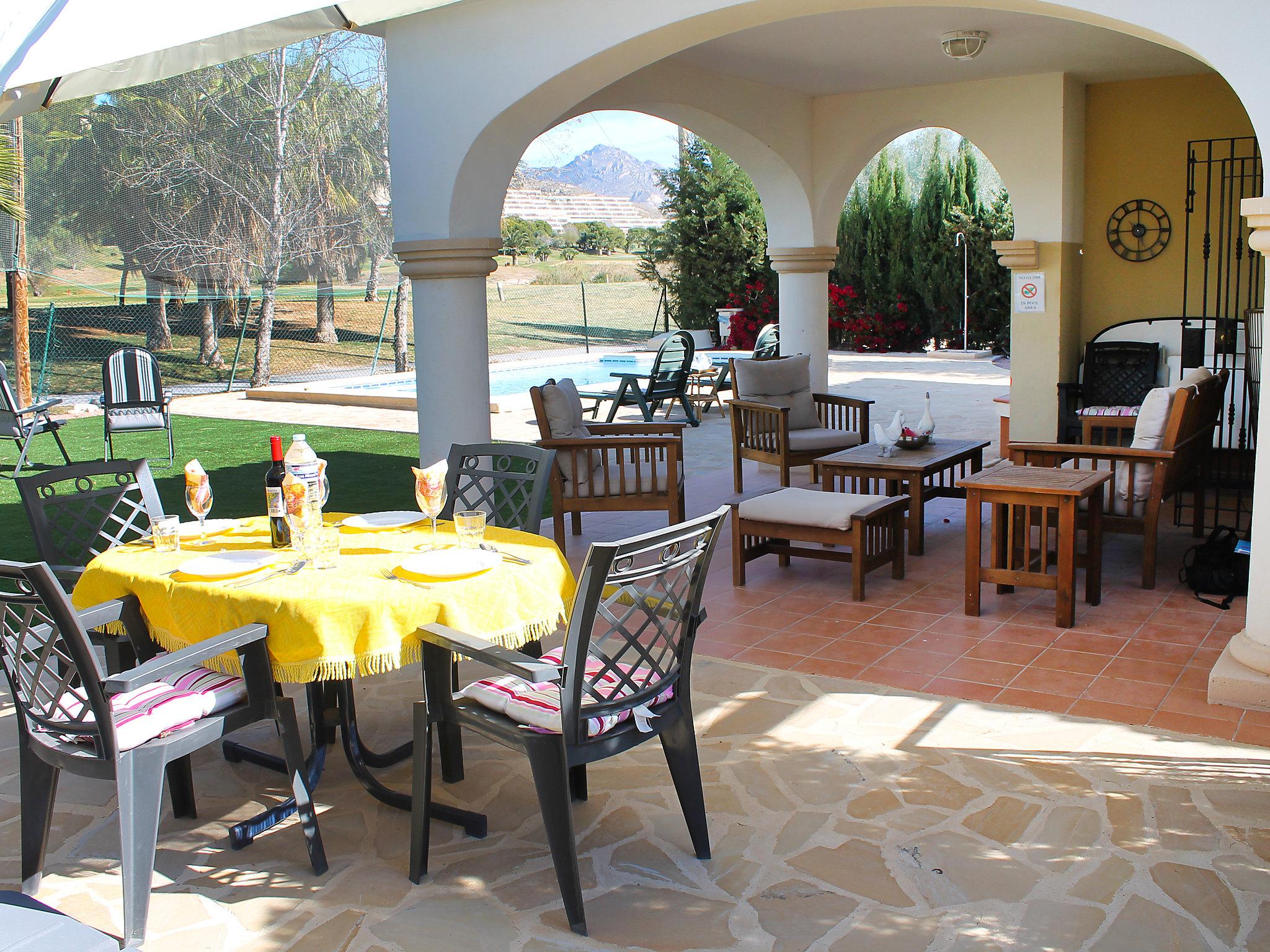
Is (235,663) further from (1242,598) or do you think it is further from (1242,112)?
(1242,112)

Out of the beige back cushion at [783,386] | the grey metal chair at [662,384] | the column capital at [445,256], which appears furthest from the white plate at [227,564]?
the grey metal chair at [662,384]

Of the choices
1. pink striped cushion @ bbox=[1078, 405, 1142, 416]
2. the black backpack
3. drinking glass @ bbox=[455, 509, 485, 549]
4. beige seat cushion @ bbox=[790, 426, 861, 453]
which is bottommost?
the black backpack

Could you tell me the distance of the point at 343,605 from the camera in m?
2.72

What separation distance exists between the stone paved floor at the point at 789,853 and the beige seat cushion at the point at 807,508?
5.04ft

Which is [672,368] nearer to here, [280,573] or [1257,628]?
[1257,628]

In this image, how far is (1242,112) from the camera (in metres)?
7.70

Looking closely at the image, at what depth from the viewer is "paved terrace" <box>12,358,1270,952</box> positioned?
2.55m

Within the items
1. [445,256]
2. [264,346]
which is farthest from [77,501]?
[264,346]

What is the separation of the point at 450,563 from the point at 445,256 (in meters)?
2.80

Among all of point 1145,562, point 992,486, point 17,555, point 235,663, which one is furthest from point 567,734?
point 17,555

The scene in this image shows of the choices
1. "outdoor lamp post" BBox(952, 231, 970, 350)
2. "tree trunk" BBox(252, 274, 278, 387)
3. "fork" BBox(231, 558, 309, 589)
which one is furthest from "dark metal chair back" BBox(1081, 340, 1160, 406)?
"tree trunk" BBox(252, 274, 278, 387)

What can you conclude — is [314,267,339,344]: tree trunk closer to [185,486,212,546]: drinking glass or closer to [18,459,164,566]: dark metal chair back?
[18,459,164,566]: dark metal chair back

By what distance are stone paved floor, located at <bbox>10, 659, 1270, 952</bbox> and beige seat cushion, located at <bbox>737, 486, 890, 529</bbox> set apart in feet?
5.04

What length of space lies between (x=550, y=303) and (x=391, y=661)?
21946mm
